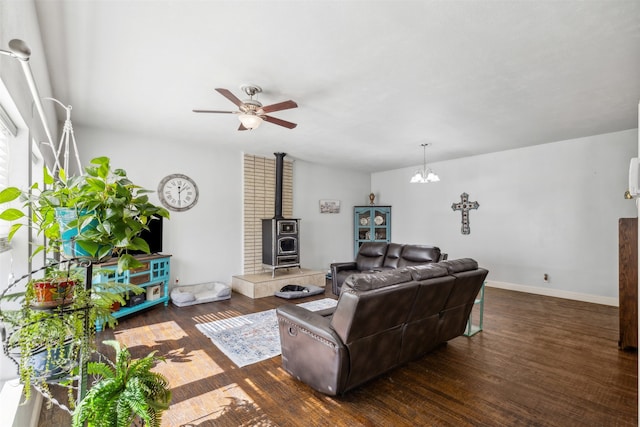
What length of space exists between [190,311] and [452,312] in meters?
3.51

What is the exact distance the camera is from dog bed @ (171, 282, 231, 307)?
459cm

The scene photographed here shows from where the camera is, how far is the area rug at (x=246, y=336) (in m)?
2.94

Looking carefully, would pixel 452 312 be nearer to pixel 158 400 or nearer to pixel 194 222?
pixel 158 400

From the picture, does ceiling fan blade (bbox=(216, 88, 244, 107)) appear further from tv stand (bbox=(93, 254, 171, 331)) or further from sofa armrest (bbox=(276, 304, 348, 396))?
tv stand (bbox=(93, 254, 171, 331))

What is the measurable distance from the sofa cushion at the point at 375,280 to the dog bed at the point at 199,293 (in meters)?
3.37

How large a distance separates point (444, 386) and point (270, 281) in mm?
3449

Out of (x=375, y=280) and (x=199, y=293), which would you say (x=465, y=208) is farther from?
(x=199, y=293)

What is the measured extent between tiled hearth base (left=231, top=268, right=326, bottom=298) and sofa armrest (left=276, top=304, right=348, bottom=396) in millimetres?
2627

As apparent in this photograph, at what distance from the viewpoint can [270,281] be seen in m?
5.29

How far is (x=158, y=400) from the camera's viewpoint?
114cm

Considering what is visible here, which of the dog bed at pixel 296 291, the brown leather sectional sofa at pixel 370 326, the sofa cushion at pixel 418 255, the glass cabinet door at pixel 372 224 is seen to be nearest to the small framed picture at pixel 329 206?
the glass cabinet door at pixel 372 224

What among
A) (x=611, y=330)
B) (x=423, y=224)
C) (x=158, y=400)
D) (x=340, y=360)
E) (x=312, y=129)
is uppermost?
(x=312, y=129)

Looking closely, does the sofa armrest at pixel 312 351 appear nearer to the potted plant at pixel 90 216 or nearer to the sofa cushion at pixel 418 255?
the potted plant at pixel 90 216

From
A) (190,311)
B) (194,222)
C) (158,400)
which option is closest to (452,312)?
(158,400)
